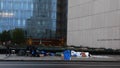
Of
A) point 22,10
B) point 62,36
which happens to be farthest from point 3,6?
point 62,36

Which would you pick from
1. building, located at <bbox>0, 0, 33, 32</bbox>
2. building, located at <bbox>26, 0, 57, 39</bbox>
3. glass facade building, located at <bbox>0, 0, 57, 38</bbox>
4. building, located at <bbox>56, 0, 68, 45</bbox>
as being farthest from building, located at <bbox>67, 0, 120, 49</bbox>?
building, located at <bbox>0, 0, 33, 32</bbox>

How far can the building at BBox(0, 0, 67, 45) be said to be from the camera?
11012 centimetres

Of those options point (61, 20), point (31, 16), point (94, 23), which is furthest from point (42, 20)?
point (94, 23)

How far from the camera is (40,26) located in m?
111

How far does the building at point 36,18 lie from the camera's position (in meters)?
110

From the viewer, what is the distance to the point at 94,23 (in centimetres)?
6300

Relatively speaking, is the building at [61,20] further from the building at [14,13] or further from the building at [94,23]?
the building at [94,23]

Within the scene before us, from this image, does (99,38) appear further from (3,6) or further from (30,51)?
(3,6)

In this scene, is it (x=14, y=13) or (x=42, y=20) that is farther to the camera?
(x=42, y=20)

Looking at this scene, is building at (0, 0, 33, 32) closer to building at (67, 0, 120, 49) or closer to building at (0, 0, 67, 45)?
building at (0, 0, 67, 45)

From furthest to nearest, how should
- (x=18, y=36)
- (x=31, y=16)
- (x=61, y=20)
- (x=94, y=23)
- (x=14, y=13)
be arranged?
(x=61, y=20) < (x=31, y=16) < (x=14, y=13) < (x=18, y=36) < (x=94, y=23)

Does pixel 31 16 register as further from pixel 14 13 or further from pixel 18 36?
pixel 18 36

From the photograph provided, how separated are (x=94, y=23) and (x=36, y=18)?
1954 inches

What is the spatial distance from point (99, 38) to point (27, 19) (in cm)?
5262
